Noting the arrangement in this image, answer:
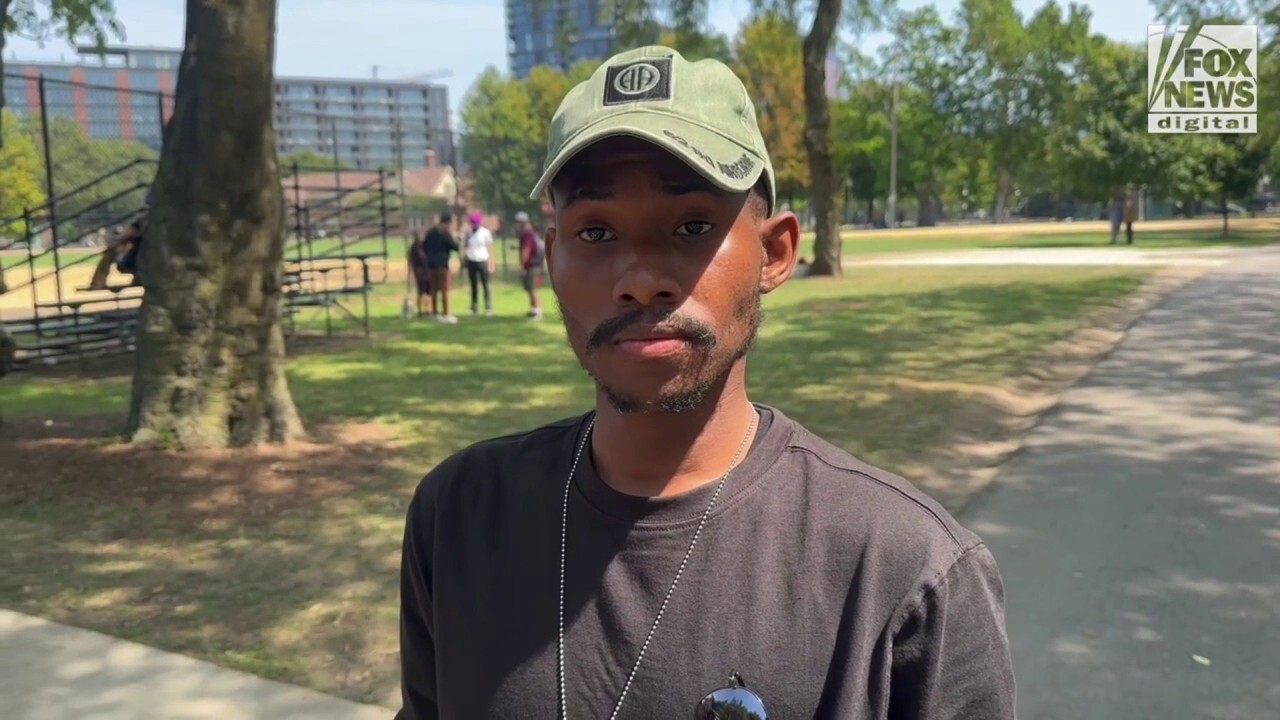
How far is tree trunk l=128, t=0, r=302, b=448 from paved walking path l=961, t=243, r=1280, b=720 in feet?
15.5

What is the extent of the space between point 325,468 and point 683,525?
5.73 metres

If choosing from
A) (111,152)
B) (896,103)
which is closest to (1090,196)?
(896,103)

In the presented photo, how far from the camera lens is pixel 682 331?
138 cm

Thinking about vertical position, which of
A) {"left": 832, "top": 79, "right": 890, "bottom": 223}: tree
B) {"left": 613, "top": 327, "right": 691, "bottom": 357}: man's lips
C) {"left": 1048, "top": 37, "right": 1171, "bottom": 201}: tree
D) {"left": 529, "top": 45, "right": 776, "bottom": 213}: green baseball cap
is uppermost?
{"left": 832, "top": 79, "right": 890, "bottom": 223}: tree

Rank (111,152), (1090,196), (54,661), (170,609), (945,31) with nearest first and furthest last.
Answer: (54,661), (170,609), (111,152), (1090,196), (945,31)

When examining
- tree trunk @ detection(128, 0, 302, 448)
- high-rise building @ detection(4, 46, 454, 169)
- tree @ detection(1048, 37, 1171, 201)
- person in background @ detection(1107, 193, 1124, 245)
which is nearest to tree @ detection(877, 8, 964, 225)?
tree @ detection(1048, 37, 1171, 201)

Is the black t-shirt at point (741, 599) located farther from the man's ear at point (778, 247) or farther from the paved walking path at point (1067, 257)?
the paved walking path at point (1067, 257)

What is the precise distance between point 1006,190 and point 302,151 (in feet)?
195

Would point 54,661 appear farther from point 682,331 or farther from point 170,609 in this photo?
point 682,331

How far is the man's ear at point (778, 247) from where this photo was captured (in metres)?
1.53

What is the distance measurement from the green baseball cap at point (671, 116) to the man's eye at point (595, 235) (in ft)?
0.28

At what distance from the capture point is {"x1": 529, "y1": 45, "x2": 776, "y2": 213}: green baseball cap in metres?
1.33

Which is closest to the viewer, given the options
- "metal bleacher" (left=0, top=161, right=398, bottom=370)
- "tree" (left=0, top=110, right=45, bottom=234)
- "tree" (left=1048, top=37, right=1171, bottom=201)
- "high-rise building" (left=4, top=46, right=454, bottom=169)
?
"metal bleacher" (left=0, top=161, right=398, bottom=370)

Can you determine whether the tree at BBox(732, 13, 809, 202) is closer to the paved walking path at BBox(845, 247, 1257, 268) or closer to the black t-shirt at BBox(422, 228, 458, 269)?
the paved walking path at BBox(845, 247, 1257, 268)
